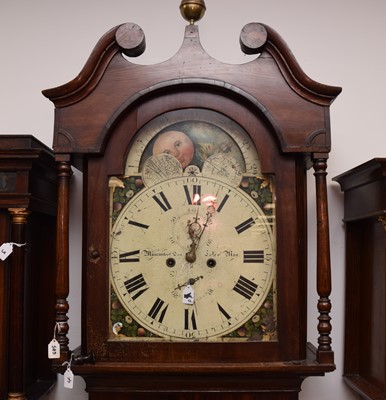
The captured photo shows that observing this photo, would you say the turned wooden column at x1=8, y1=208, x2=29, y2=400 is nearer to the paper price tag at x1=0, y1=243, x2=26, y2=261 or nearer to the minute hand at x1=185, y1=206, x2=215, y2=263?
the paper price tag at x1=0, y1=243, x2=26, y2=261

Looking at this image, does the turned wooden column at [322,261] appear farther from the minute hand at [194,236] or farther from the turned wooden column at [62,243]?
the turned wooden column at [62,243]

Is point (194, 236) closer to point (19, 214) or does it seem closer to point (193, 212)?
point (193, 212)

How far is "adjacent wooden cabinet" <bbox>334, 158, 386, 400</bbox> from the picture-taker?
2016 mm

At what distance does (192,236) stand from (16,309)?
59 cm

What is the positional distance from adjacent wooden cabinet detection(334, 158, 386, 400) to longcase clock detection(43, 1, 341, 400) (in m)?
0.20

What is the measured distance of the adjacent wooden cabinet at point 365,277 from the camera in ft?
6.61

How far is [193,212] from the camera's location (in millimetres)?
1948

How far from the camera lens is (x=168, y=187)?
1.95 metres

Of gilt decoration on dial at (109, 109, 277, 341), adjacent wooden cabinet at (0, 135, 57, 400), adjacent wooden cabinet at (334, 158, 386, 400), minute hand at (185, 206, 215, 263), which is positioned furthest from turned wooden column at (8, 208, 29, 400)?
adjacent wooden cabinet at (334, 158, 386, 400)

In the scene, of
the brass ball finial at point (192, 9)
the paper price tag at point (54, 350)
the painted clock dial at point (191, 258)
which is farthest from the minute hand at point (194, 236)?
the brass ball finial at point (192, 9)

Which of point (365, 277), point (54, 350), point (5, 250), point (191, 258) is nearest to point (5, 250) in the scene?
point (5, 250)

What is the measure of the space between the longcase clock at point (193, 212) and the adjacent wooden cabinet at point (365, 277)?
0.20 metres

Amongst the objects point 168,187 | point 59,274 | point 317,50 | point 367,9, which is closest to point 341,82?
point 317,50

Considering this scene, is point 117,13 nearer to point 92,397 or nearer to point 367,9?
point 367,9
